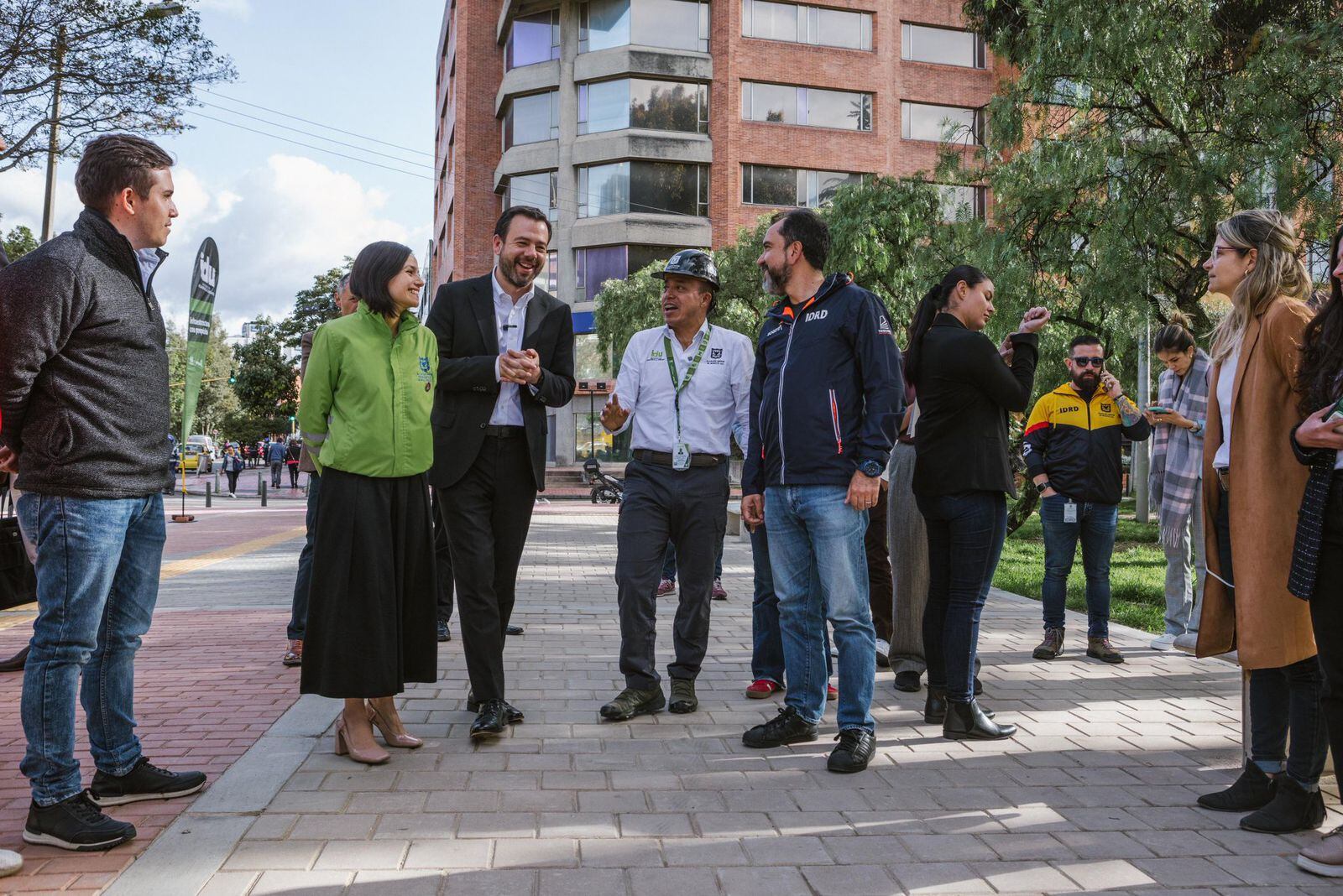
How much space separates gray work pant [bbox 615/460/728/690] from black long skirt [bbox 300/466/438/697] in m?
1.23

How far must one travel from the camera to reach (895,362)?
15.0 feet

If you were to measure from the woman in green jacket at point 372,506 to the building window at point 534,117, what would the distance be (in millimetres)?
40497

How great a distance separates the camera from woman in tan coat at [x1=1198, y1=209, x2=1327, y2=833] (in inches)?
147

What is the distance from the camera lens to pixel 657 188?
1652 inches

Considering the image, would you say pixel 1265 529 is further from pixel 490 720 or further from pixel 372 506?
pixel 372 506

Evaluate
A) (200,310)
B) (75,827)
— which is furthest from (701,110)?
(75,827)

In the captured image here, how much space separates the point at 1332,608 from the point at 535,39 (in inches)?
1759

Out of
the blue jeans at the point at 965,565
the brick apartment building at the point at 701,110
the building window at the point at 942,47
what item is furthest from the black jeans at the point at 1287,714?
the building window at the point at 942,47

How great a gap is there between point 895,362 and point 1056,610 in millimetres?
3117

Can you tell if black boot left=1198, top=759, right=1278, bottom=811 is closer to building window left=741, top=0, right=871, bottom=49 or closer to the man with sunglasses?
the man with sunglasses

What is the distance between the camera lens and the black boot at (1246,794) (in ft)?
12.6

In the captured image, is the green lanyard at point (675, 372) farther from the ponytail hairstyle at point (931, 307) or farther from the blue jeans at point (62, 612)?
the blue jeans at point (62, 612)

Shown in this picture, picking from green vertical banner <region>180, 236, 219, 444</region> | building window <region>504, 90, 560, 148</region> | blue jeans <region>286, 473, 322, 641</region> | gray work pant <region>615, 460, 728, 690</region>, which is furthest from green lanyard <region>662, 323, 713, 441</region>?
building window <region>504, 90, 560, 148</region>

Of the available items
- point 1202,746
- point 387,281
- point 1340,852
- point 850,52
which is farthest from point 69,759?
point 850,52
